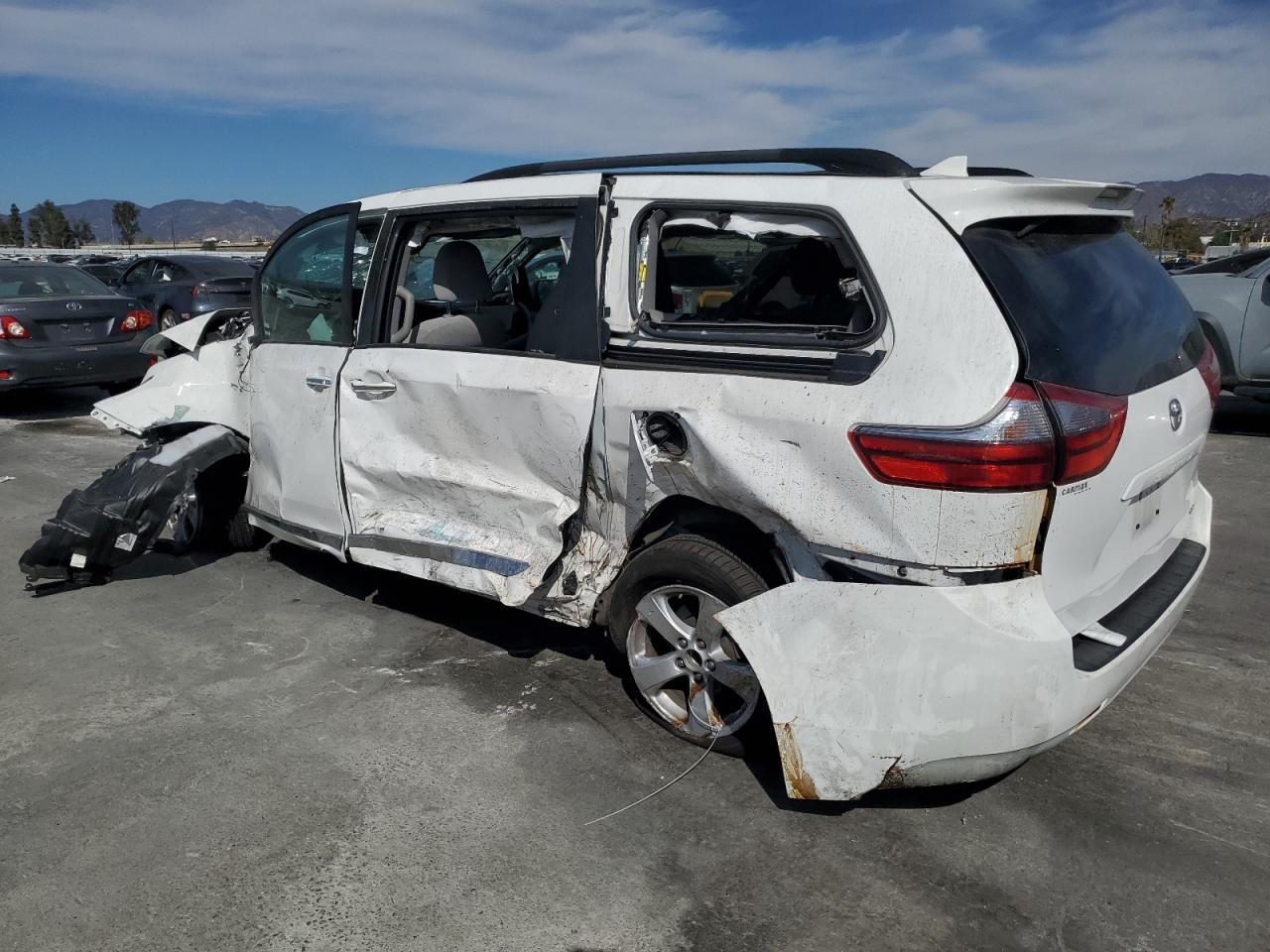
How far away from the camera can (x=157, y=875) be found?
2.77 meters

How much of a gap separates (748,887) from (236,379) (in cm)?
373

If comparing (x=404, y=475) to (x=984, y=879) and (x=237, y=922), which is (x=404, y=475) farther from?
(x=984, y=879)

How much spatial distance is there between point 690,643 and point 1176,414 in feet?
5.44

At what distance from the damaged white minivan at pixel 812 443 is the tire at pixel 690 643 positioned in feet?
0.04

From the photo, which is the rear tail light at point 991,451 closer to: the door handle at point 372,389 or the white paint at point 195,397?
the door handle at point 372,389

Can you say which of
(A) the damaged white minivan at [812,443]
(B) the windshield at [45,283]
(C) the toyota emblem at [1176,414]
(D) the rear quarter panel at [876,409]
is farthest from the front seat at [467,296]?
(B) the windshield at [45,283]

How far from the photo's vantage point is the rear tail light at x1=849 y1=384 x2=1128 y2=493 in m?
2.57

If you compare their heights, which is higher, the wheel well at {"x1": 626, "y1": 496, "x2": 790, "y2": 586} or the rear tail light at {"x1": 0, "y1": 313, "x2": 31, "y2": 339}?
the rear tail light at {"x1": 0, "y1": 313, "x2": 31, "y2": 339}

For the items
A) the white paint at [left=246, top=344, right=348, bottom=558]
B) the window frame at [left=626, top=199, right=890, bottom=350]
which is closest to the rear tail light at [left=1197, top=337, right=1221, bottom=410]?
the window frame at [left=626, top=199, right=890, bottom=350]

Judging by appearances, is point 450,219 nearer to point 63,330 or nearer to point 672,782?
point 672,782

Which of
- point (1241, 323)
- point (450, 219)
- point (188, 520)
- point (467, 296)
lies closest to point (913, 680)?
point (450, 219)

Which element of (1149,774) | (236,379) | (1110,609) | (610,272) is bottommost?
(1149,774)

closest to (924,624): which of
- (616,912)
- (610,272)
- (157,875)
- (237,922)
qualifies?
(616,912)

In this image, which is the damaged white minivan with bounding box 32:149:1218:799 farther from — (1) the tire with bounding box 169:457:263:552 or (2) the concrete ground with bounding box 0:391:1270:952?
(1) the tire with bounding box 169:457:263:552
